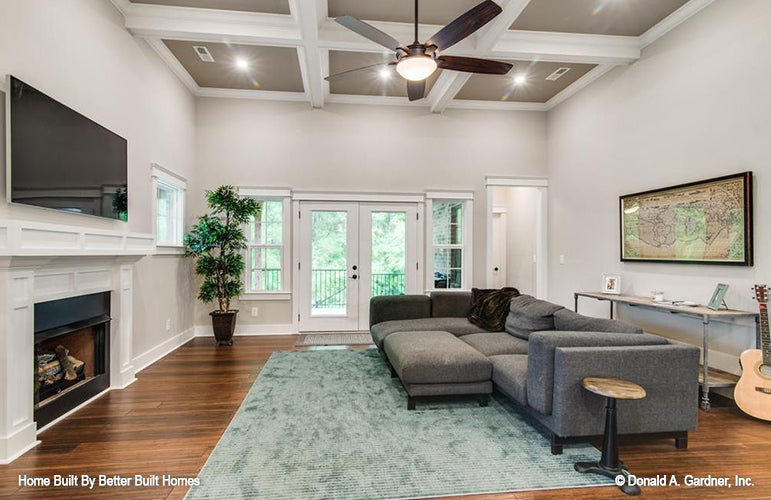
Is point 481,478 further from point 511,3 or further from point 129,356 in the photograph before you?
point 511,3

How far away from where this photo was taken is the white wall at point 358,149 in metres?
5.75

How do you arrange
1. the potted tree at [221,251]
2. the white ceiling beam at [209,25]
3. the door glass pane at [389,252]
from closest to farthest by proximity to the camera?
the white ceiling beam at [209,25] < the potted tree at [221,251] < the door glass pane at [389,252]

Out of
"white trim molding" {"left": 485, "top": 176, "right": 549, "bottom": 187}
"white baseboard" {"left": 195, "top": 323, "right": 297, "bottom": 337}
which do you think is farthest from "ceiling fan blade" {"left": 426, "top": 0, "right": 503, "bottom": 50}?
"white baseboard" {"left": 195, "top": 323, "right": 297, "bottom": 337}

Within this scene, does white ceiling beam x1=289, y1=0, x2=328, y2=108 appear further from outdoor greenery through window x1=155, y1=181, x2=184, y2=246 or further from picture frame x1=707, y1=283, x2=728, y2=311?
picture frame x1=707, y1=283, x2=728, y2=311

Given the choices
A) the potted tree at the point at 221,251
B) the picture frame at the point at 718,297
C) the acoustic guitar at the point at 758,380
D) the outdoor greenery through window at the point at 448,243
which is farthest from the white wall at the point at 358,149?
the acoustic guitar at the point at 758,380

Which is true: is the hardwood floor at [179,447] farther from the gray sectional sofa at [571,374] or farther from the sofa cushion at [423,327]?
the sofa cushion at [423,327]

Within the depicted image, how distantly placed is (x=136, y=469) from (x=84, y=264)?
1662 millimetres

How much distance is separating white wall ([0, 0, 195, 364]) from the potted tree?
13.2 inches

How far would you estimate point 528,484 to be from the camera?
2.03 m

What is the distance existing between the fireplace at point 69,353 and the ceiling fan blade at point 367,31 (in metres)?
2.87

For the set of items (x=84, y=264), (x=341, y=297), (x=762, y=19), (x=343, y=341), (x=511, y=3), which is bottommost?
(x=343, y=341)

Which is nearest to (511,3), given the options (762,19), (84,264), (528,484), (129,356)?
(762,19)

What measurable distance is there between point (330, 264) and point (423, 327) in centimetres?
233

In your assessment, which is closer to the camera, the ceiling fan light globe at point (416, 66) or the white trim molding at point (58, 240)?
the white trim molding at point (58, 240)
